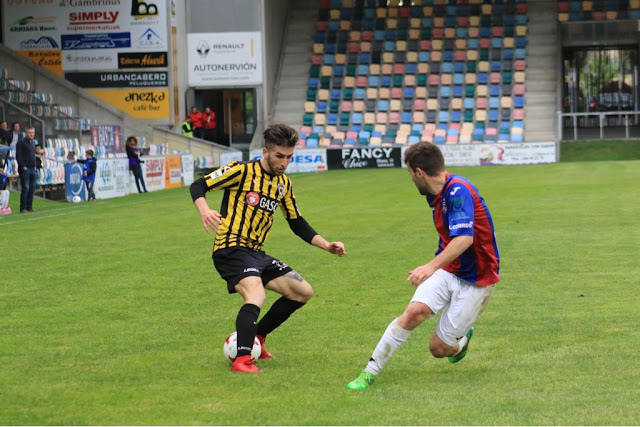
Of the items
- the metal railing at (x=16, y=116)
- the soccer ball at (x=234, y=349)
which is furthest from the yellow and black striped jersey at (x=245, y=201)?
the metal railing at (x=16, y=116)

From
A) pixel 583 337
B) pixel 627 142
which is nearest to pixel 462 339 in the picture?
pixel 583 337

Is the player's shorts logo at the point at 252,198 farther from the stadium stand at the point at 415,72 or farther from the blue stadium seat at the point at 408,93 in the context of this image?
the blue stadium seat at the point at 408,93

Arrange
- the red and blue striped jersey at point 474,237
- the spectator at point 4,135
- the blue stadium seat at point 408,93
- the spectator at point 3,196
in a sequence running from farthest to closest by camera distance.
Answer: the blue stadium seat at point 408,93, the spectator at point 4,135, the spectator at point 3,196, the red and blue striped jersey at point 474,237

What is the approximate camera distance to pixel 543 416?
20.8 feet

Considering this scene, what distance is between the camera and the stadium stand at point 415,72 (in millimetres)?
49219

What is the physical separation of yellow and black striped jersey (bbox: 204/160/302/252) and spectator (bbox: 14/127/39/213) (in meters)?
17.6

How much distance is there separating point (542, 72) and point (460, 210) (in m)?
45.7

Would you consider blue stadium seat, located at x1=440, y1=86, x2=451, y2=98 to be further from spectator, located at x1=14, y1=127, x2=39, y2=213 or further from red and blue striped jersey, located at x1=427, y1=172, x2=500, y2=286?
red and blue striped jersey, located at x1=427, y1=172, x2=500, y2=286

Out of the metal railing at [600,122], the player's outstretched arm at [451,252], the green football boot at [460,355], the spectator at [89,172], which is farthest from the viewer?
the metal railing at [600,122]

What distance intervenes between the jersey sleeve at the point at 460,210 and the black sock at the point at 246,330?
166 centimetres

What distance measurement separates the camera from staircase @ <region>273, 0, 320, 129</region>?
51062 millimetres

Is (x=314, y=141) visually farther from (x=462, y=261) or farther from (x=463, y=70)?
(x=462, y=261)

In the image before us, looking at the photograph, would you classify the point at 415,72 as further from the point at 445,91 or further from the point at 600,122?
the point at 600,122

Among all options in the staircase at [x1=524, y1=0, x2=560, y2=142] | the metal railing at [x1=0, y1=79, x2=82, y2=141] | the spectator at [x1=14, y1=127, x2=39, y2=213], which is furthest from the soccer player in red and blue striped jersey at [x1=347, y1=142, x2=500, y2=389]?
the staircase at [x1=524, y1=0, x2=560, y2=142]
